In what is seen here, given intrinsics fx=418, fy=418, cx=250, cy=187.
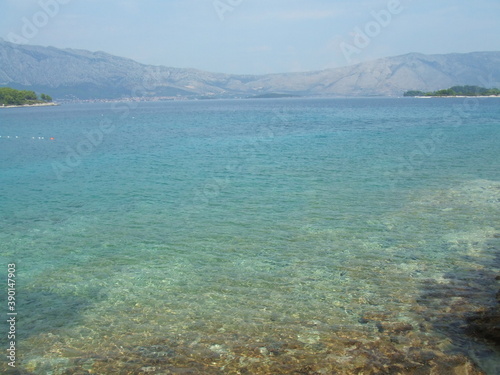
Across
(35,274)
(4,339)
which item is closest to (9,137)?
(35,274)

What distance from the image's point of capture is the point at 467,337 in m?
10.0

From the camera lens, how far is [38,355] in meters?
10.2

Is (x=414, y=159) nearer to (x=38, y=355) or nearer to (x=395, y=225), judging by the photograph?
(x=395, y=225)

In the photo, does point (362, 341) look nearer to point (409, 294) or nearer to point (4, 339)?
point (409, 294)

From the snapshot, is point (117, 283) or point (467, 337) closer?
point (467, 337)

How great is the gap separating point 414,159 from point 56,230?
3146cm

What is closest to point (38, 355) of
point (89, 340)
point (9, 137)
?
point (89, 340)

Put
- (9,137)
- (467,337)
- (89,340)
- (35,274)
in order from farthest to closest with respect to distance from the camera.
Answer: (9,137), (35,274), (89,340), (467,337)

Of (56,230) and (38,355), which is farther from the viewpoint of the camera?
(56,230)

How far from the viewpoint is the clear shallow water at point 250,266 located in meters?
10.1

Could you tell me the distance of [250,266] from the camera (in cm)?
1523

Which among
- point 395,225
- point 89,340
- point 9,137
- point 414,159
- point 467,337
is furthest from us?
point 9,137

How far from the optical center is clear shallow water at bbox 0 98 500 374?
10.1 metres

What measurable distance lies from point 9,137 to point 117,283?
68570 mm
